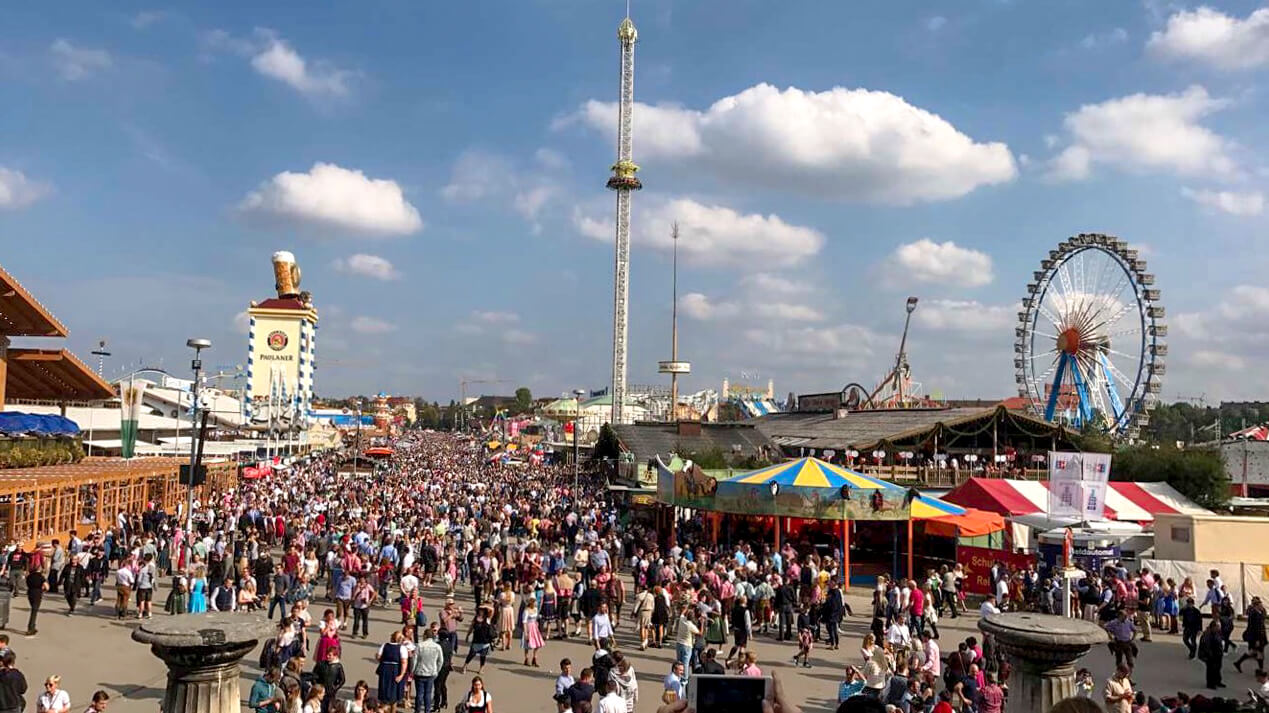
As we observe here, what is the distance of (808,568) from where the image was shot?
61.1 ft

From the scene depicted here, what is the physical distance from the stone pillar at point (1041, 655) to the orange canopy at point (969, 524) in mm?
15745

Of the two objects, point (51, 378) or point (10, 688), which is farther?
point (51, 378)

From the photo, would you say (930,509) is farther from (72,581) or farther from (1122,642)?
(72,581)

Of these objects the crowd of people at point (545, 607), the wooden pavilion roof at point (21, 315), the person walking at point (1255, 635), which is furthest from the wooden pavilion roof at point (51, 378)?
the person walking at point (1255, 635)

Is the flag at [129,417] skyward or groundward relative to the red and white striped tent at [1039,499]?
skyward

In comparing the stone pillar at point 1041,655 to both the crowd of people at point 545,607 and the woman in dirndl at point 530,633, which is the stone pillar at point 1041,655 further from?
the woman in dirndl at point 530,633

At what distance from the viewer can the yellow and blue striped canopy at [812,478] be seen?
2272 cm

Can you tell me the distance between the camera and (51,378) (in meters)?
29.3

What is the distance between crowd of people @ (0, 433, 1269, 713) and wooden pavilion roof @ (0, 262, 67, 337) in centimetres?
645

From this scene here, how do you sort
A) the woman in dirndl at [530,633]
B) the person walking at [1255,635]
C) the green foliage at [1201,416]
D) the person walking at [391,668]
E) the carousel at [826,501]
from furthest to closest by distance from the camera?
1. the green foliage at [1201,416]
2. the carousel at [826,501]
3. the person walking at [1255,635]
4. the woman in dirndl at [530,633]
5. the person walking at [391,668]

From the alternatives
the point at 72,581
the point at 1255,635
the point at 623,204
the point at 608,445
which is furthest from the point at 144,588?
the point at 623,204

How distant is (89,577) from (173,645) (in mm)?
14287

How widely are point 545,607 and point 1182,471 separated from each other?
1074 inches

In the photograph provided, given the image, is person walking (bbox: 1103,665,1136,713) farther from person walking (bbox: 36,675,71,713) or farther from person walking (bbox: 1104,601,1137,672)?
person walking (bbox: 36,675,71,713)
